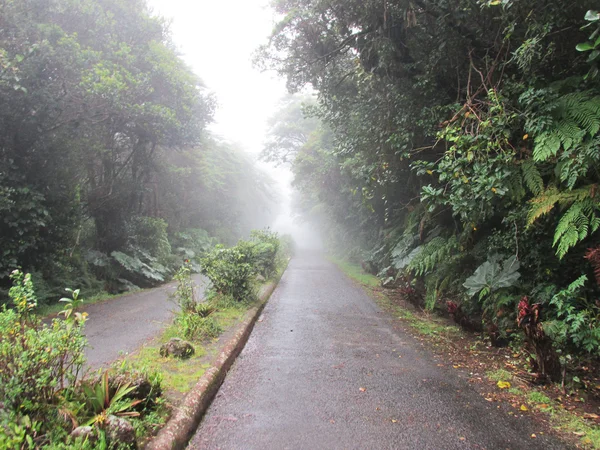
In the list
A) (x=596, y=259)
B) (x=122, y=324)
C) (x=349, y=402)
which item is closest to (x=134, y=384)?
(x=349, y=402)

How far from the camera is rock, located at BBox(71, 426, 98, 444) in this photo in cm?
197

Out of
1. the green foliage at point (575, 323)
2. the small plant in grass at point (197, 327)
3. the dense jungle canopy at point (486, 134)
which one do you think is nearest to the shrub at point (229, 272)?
the small plant in grass at point (197, 327)

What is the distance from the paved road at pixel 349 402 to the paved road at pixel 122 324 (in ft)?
5.25

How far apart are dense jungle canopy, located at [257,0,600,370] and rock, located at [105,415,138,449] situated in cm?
369

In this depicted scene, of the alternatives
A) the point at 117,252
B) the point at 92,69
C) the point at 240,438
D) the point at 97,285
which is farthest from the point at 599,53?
the point at 117,252

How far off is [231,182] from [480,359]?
23.4 meters

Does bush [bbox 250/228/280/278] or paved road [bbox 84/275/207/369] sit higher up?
bush [bbox 250/228/280/278]

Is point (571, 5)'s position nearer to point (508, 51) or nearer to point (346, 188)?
point (508, 51)

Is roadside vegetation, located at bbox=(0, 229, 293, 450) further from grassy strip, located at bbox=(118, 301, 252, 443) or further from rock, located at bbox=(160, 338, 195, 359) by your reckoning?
rock, located at bbox=(160, 338, 195, 359)

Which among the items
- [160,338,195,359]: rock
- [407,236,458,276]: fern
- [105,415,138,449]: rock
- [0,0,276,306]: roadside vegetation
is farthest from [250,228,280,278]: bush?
[105,415,138,449]: rock

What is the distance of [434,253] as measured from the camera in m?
6.29

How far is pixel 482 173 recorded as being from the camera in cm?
402

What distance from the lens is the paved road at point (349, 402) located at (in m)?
2.59

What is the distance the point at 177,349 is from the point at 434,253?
15.6ft
